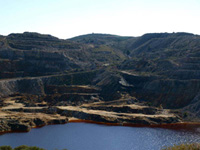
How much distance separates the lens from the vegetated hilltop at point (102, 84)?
408 ft

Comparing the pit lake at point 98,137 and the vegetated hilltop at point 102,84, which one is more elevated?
the vegetated hilltop at point 102,84

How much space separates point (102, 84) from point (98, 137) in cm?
6164

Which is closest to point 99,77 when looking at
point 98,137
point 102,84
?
point 102,84

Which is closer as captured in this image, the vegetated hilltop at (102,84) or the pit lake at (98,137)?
the pit lake at (98,137)

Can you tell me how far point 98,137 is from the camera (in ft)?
309

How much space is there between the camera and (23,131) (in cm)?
10162

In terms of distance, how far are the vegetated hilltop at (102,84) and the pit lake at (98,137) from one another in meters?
12.8

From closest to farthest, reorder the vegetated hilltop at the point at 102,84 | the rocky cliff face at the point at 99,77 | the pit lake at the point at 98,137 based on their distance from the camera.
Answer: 1. the pit lake at the point at 98,137
2. the vegetated hilltop at the point at 102,84
3. the rocky cliff face at the point at 99,77

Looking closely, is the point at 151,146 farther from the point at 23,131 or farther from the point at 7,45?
the point at 7,45

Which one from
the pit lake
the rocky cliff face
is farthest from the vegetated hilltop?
the pit lake

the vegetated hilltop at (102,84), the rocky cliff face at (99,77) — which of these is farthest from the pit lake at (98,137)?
the rocky cliff face at (99,77)

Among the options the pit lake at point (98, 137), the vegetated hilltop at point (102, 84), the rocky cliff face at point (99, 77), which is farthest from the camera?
the rocky cliff face at point (99, 77)

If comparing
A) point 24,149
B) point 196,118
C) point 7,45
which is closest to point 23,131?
point 24,149

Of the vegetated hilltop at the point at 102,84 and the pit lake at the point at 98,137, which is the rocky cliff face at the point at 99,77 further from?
the pit lake at the point at 98,137
